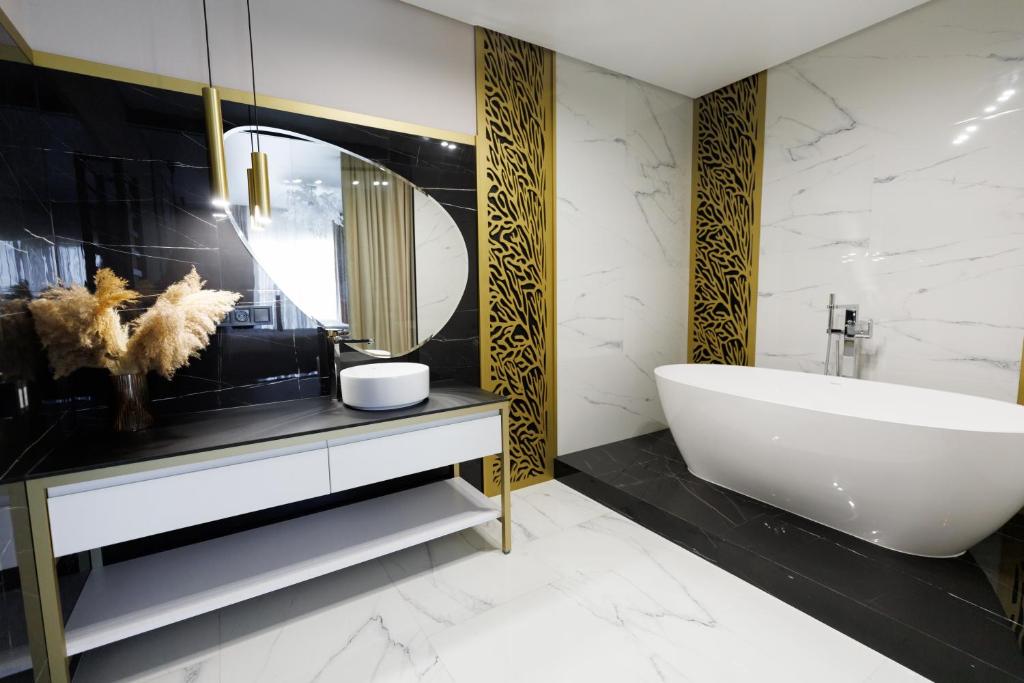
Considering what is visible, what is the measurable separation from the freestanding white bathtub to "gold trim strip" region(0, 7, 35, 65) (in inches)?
108

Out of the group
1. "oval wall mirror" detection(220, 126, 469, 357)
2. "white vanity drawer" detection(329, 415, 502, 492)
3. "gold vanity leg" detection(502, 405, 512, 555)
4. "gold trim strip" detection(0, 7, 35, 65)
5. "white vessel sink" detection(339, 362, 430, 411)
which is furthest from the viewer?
"gold vanity leg" detection(502, 405, 512, 555)

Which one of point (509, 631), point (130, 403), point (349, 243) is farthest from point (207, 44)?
point (509, 631)

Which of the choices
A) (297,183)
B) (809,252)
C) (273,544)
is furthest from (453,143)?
(809,252)

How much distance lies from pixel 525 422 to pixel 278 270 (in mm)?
1528

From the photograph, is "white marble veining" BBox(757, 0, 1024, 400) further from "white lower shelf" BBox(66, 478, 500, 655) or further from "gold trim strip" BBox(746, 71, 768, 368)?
"white lower shelf" BBox(66, 478, 500, 655)

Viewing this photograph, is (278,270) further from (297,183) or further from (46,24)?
(46,24)

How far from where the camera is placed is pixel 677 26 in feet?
7.94

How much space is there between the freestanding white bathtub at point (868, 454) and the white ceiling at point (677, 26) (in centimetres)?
179

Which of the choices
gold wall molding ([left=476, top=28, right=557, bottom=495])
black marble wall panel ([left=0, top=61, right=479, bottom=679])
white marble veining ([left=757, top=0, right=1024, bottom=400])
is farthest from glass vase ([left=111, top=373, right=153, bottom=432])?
white marble veining ([left=757, top=0, right=1024, bottom=400])

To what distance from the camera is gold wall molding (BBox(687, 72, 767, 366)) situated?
307cm

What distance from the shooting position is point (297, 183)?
2068mm

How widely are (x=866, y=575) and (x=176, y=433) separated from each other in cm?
246

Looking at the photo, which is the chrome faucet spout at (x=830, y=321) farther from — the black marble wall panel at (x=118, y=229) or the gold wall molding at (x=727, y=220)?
the black marble wall panel at (x=118, y=229)

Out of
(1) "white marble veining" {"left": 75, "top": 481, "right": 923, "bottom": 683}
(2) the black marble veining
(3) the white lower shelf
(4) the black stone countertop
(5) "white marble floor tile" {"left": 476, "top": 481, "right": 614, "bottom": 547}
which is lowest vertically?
(1) "white marble veining" {"left": 75, "top": 481, "right": 923, "bottom": 683}
